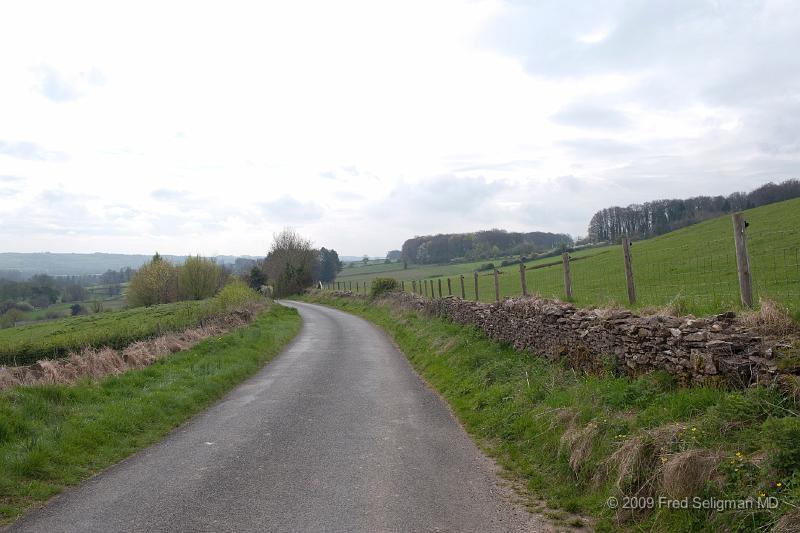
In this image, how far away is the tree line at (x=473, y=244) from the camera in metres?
86.1

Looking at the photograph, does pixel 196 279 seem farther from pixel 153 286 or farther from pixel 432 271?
pixel 432 271

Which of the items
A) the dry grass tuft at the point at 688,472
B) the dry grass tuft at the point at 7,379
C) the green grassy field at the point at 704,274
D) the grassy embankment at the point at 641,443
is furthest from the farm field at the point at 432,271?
the dry grass tuft at the point at 688,472

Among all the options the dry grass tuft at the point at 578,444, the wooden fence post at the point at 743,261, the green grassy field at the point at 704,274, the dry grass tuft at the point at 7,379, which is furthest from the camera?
the dry grass tuft at the point at 7,379

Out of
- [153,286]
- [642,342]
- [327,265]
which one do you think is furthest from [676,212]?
[327,265]

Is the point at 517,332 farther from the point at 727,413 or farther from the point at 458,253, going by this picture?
the point at 458,253

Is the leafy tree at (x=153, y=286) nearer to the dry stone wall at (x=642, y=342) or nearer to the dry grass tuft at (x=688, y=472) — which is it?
the dry stone wall at (x=642, y=342)

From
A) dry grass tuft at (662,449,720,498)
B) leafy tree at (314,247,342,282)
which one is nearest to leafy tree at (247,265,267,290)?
leafy tree at (314,247,342,282)

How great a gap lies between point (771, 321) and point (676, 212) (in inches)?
1658

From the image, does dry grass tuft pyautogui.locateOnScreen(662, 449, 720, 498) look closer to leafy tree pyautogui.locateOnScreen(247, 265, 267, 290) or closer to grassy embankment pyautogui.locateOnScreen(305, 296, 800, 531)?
grassy embankment pyautogui.locateOnScreen(305, 296, 800, 531)

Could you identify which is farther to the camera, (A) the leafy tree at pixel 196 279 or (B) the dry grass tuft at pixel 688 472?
(A) the leafy tree at pixel 196 279

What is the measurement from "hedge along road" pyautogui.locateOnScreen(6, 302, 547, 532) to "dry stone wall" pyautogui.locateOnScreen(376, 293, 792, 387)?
236 cm

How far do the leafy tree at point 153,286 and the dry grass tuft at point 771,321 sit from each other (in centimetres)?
6911

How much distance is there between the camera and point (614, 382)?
24.7ft

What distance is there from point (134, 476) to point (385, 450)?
320 centimetres
